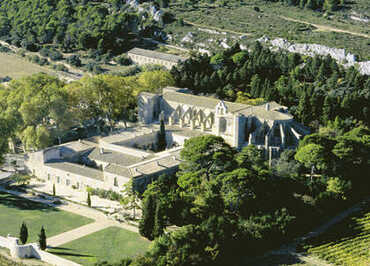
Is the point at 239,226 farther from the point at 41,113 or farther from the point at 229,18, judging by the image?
the point at 229,18

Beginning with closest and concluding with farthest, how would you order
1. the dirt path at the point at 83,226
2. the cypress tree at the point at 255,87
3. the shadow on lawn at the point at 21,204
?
1. the dirt path at the point at 83,226
2. the shadow on lawn at the point at 21,204
3. the cypress tree at the point at 255,87

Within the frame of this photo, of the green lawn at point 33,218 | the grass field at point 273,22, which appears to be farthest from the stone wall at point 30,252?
the grass field at point 273,22

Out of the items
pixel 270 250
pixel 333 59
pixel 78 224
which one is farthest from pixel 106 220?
pixel 333 59

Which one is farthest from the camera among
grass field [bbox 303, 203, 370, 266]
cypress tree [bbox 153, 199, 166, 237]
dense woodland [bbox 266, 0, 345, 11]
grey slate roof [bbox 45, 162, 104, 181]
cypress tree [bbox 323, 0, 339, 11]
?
dense woodland [bbox 266, 0, 345, 11]

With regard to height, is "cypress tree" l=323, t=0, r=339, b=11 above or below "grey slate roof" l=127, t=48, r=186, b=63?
above

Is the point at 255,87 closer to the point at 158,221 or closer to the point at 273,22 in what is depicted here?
the point at 158,221

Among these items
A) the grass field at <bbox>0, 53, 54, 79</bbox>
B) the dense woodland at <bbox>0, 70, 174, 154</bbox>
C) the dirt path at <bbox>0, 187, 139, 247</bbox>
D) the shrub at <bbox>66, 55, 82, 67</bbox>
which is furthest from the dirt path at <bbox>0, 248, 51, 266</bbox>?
the shrub at <bbox>66, 55, 82, 67</bbox>

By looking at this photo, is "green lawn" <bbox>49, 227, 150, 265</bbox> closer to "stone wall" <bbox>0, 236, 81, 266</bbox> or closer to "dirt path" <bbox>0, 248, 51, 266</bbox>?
"stone wall" <bbox>0, 236, 81, 266</bbox>

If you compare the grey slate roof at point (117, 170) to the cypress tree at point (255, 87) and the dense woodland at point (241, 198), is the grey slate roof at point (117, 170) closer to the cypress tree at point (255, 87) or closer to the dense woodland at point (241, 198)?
the dense woodland at point (241, 198)

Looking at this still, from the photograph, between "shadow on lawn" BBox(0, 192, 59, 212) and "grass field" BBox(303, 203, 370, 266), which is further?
"shadow on lawn" BBox(0, 192, 59, 212)
